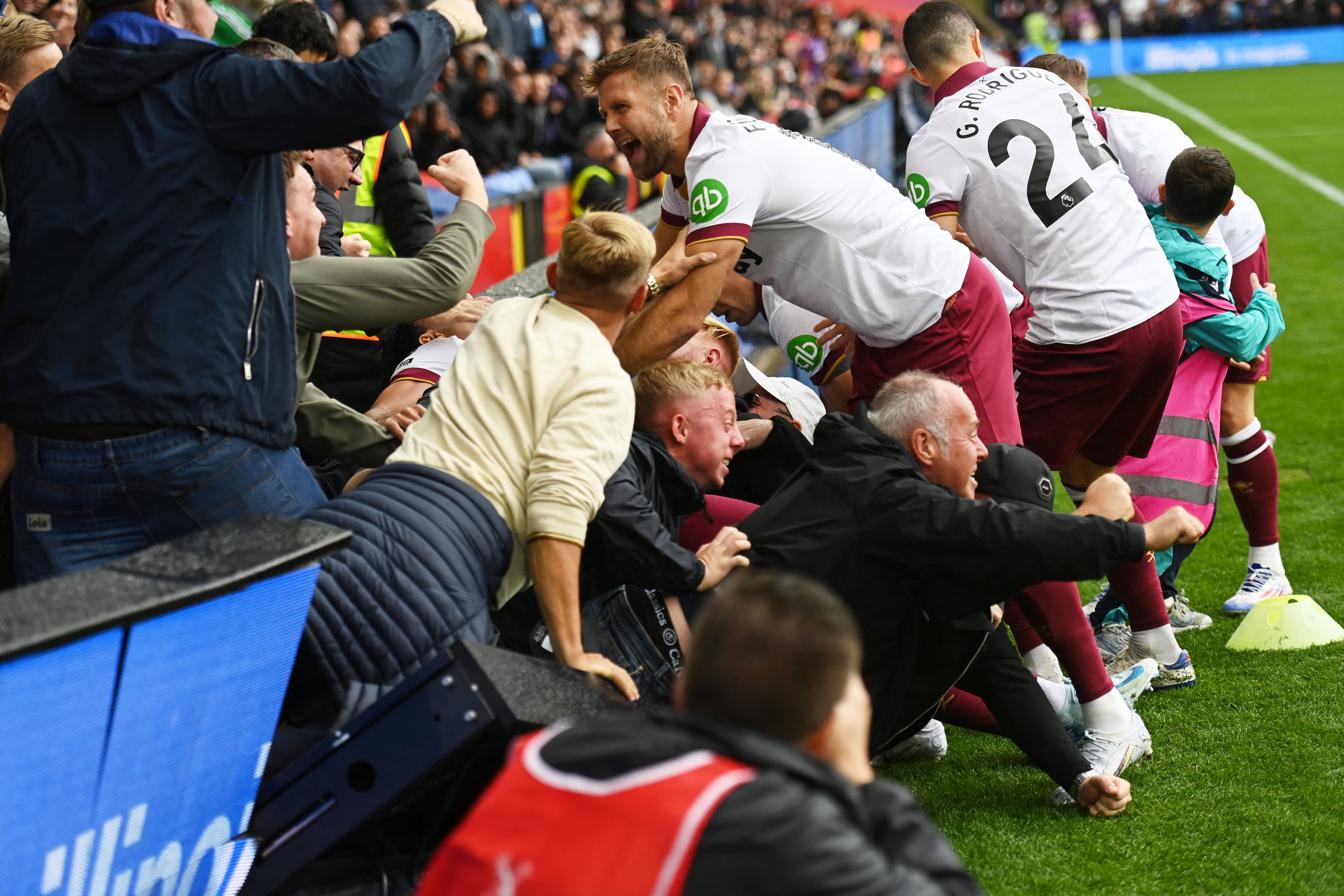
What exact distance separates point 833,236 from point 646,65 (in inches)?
29.2

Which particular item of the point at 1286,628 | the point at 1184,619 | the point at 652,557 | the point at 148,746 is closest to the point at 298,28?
the point at 652,557

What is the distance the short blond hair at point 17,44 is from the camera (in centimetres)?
342

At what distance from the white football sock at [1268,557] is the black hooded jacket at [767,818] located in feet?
13.3

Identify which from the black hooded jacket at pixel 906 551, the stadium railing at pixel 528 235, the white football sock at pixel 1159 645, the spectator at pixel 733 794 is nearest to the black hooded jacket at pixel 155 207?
the spectator at pixel 733 794

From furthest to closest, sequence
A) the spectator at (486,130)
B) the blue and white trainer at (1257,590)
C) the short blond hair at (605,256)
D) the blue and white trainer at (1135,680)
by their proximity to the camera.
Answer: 1. the spectator at (486,130)
2. the blue and white trainer at (1257,590)
3. the blue and white trainer at (1135,680)
4. the short blond hair at (605,256)

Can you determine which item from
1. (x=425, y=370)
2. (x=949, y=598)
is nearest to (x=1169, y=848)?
(x=949, y=598)

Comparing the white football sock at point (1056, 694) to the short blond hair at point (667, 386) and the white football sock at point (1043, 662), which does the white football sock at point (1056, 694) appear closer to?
the white football sock at point (1043, 662)

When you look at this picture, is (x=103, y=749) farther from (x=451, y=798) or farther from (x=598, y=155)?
(x=598, y=155)

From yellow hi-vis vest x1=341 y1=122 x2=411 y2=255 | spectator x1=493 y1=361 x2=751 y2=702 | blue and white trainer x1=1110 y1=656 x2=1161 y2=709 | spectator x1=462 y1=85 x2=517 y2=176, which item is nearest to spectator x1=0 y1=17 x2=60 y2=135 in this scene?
yellow hi-vis vest x1=341 y1=122 x2=411 y2=255

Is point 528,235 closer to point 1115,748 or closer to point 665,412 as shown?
point 665,412

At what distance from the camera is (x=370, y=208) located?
5008mm

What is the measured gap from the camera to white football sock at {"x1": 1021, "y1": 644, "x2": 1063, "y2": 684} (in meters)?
4.12

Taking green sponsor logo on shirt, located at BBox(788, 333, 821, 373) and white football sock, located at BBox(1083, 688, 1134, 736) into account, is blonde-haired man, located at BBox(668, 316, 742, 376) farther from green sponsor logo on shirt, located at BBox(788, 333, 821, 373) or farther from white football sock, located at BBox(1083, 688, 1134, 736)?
white football sock, located at BBox(1083, 688, 1134, 736)

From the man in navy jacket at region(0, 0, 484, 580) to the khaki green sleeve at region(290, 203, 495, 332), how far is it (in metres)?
0.52
